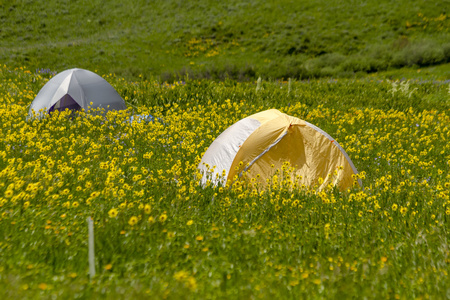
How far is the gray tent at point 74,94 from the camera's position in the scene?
8812 mm

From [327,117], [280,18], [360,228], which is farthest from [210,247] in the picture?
[280,18]

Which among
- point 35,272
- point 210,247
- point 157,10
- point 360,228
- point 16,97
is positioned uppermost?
point 157,10

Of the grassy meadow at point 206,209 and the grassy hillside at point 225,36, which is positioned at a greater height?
the grassy hillside at point 225,36

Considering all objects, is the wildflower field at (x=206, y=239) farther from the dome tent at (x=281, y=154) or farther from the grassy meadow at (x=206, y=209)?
the dome tent at (x=281, y=154)

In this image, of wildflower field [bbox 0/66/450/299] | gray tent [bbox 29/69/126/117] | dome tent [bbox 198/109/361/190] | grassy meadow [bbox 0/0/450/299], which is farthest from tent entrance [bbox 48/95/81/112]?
dome tent [bbox 198/109/361/190]

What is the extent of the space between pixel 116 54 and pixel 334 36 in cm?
2266

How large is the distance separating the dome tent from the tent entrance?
518 cm

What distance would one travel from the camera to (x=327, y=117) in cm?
1072

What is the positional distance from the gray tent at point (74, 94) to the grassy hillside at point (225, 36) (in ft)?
39.5

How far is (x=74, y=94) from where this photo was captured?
8953 millimetres

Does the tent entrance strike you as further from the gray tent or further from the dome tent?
the dome tent

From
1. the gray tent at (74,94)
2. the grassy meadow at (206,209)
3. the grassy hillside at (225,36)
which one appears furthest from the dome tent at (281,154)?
the grassy hillside at (225,36)

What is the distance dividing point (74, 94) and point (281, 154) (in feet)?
21.1

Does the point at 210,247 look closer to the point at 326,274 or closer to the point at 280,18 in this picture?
the point at 326,274
